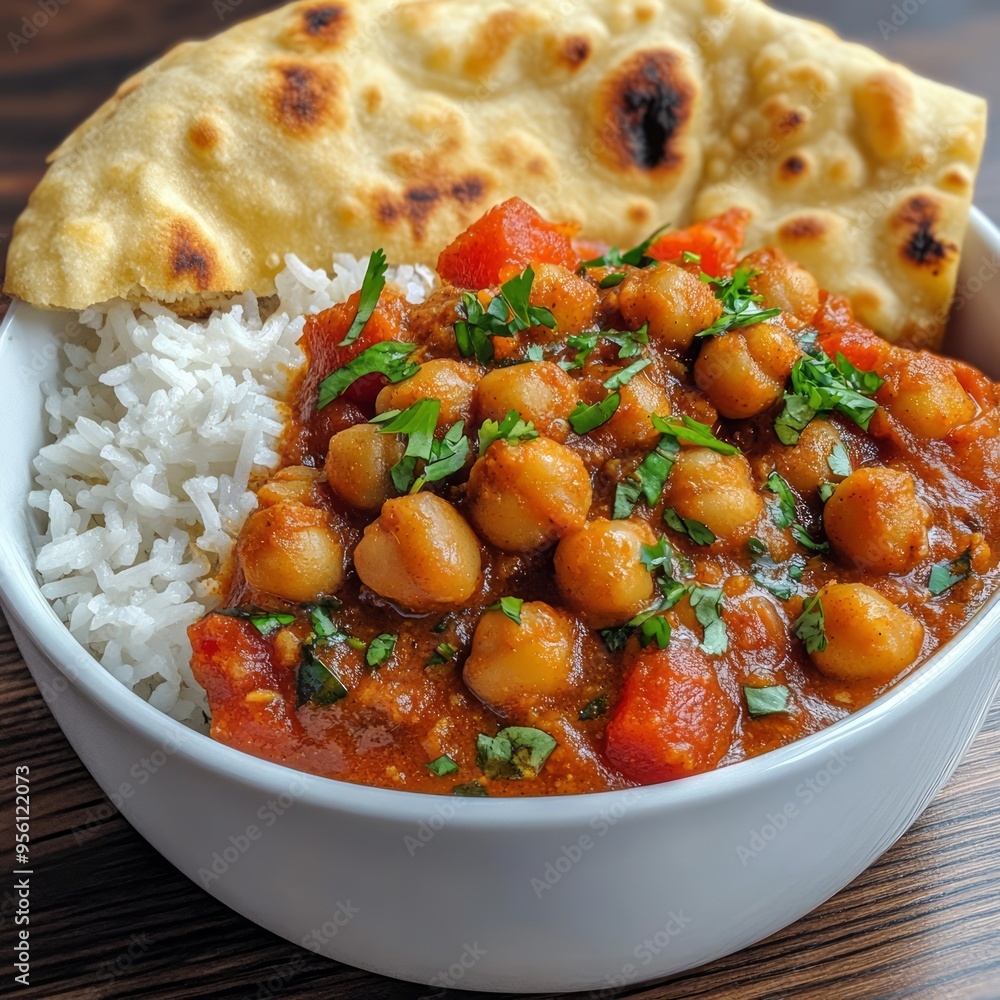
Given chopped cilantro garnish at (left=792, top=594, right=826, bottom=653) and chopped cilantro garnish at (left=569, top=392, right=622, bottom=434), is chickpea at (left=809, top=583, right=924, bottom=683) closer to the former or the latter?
chopped cilantro garnish at (left=792, top=594, right=826, bottom=653)

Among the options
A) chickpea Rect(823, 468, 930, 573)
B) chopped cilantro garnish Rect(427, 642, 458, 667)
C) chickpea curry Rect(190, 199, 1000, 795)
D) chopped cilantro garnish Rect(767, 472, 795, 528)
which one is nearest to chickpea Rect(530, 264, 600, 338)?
chickpea curry Rect(190, 199, 1000, 795)

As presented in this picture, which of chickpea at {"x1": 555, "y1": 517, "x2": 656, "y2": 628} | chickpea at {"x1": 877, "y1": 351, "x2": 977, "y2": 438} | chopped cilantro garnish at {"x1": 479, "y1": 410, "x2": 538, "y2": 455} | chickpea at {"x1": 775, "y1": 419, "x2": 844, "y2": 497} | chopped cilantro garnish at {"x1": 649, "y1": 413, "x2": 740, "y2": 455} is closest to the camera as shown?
chickpea at {"x1": 555, "y1": 517, "x2": 656, "y2": 628}

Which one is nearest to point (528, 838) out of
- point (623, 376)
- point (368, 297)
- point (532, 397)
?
point (532, 397)

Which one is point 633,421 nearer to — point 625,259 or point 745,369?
point 745,369

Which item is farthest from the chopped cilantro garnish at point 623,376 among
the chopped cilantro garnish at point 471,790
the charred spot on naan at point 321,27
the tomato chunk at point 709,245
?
the charred spot on naan at point 321,27

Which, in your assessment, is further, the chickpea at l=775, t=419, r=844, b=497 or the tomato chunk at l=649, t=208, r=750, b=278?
the tomato chunk at l=649, t=208, r=750, b=278

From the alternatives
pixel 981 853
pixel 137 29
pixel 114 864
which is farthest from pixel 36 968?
pixel 137 29
